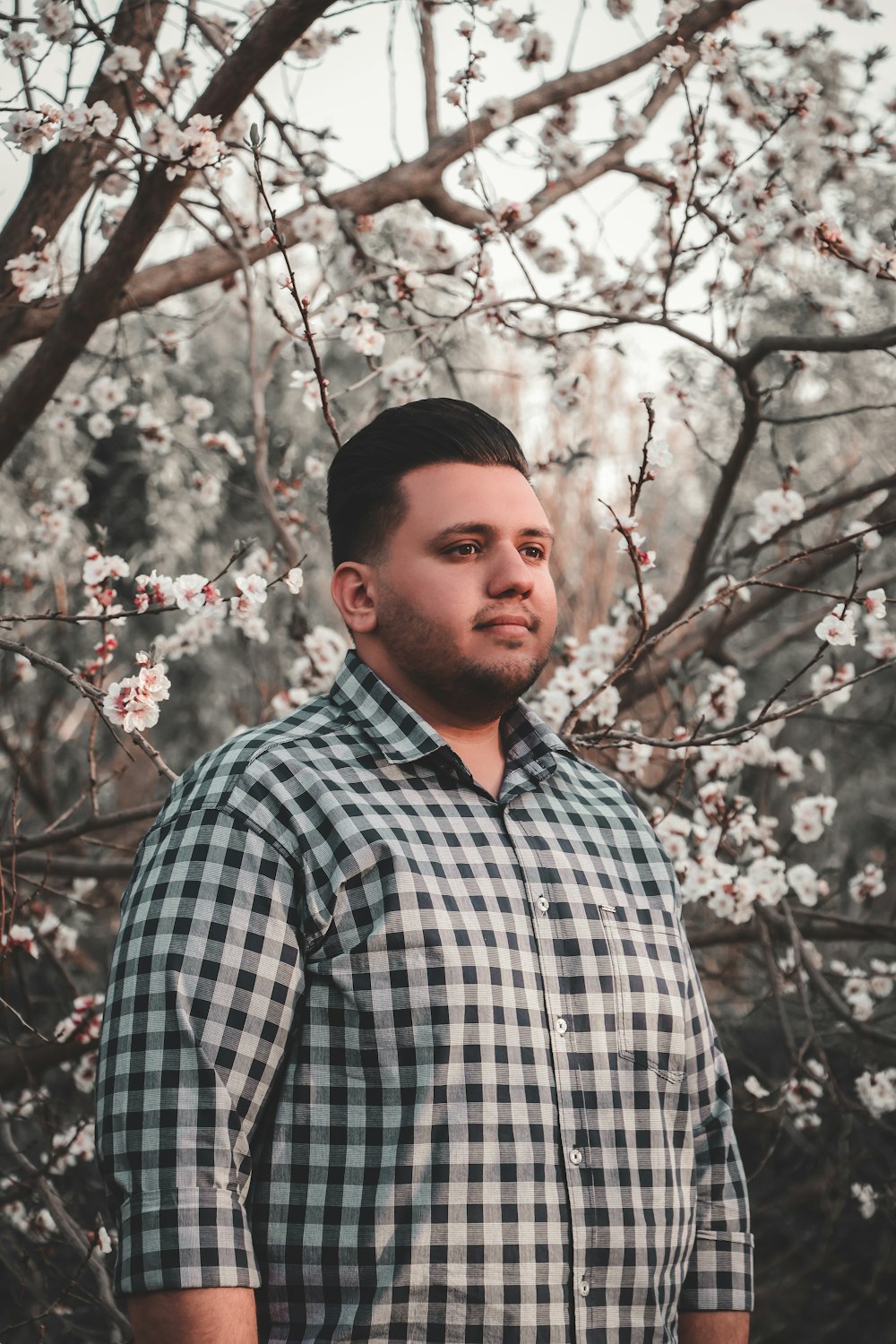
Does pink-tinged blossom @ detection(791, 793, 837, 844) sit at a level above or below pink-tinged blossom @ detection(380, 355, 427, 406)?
below

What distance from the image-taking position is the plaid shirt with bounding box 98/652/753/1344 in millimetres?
1074

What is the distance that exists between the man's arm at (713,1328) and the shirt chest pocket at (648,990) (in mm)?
299

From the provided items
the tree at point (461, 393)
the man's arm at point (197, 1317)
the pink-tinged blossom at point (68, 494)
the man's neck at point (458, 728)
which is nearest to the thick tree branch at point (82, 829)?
the tree at point (461, 393)

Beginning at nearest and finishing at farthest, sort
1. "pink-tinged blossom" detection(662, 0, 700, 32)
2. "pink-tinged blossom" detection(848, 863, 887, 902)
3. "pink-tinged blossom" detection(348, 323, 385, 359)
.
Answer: "pink-tinged blossom" detection(662, 0, 700, 32)
"pink-tinged blossom" detection(348, 323, 385, 359)
"pink-tinged blossom" detection(848, 863, 887, 902)

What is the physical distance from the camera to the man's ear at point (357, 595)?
148 cm

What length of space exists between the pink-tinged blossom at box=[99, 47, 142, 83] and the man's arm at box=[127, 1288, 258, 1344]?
217 centimetres

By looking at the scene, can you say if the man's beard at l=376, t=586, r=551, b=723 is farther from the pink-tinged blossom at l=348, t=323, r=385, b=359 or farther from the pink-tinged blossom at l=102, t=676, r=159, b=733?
the pink-tinged blossom at l=348, t=323, r=385, b=359

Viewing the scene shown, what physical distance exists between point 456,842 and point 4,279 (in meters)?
1.83

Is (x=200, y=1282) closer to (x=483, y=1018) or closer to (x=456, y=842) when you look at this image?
(x=483, y=1018)

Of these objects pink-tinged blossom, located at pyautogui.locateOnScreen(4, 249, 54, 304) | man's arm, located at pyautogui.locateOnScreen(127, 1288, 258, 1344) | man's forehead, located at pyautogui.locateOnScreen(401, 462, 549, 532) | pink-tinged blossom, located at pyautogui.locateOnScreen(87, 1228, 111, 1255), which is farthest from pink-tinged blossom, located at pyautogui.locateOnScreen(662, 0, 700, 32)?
pink-tinged blossom, located at pyautogui.locateOnScreen(87, 1228, 111, 1255)

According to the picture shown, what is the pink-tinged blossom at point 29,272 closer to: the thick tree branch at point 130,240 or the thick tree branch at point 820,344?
the thick tree branch at point 130,240

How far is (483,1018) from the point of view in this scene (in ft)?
3.87

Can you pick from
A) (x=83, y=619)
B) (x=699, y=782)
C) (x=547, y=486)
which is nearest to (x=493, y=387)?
(x=547, y=486)

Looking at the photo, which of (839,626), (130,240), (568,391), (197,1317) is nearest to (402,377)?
(568,391)
